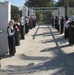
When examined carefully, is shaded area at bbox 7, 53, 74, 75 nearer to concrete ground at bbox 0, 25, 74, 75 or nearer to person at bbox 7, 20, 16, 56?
concrete ground at bbox 0, 25, 74, 75

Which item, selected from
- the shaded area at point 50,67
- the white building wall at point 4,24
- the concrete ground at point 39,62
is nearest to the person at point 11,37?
the concrete ground at point 39,62

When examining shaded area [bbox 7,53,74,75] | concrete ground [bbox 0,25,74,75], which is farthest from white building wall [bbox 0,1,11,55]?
shaded area [bbox 7,53,74,75]

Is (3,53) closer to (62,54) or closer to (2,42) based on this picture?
(2,42)

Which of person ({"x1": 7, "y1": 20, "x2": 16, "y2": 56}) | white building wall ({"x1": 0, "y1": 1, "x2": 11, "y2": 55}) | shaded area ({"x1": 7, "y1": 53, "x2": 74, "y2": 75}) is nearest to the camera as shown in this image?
shaded area ({"x1": 7, "y1": 53, "x2": 74, "y2": 75})

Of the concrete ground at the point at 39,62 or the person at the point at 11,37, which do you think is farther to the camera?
the person at the point at 11,37

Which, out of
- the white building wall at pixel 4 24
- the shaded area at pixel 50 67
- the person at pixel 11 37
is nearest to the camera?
the shaded area at pixel 50 67

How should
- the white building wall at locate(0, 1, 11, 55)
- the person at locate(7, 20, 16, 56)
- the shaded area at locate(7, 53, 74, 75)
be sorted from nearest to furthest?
1. the shaded area at locate(7, 53, 74, 75)
2. the person at locate(7, 20, 16, 56)
3. the white building wall at locate(0, 1, 11, 55)

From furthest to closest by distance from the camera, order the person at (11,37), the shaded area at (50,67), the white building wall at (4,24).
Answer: the white building wall at (4,24)
the person at (11,37)
the shaded area at (50,67)

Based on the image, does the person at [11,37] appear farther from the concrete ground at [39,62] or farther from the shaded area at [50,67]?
the shaded area at [50,67]

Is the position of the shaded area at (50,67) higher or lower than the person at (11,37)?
lower

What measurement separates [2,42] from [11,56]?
36.9 inches

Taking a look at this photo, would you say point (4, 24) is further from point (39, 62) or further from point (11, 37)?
point (39, 62)

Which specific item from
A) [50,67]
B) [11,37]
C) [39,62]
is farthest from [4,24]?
[50,67]

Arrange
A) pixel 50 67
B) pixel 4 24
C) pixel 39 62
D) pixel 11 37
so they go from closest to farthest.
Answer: pixel 50 67 → pixel 39 62 → pixel 11 37 → pixel 4 24
